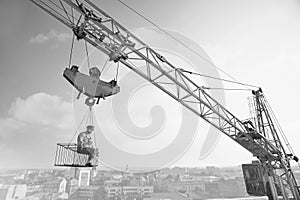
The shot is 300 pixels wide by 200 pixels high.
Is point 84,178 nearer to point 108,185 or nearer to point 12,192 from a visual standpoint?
point 108,185

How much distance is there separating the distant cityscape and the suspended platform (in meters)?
1.76

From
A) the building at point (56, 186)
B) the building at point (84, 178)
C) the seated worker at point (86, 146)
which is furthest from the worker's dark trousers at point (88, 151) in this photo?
the building at point (56, 186)

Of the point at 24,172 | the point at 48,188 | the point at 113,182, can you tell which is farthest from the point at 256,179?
the point at 24,172

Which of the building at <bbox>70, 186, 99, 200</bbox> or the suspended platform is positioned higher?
the suspended platform

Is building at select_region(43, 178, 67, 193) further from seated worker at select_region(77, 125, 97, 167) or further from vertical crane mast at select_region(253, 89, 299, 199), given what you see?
vertical crane mast at select_region(253, 89, 299, 199)

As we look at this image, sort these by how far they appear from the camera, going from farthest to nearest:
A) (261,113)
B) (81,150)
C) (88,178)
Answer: (261,113)
(88,178)
(81,150)

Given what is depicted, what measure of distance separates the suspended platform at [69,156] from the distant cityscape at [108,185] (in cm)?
176

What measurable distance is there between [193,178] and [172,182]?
1317 mm

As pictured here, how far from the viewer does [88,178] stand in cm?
685

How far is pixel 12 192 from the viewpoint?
20.8 feet

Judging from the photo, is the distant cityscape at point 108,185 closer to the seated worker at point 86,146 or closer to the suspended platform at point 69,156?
the suspended platform at point 69,156

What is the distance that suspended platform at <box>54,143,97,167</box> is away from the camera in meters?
3.29

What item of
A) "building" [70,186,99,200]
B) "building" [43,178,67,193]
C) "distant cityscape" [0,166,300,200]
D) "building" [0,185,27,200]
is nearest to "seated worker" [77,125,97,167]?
"distant cityscape" [0,166,300,200]

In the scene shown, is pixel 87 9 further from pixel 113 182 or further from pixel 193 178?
pixel 193 178
